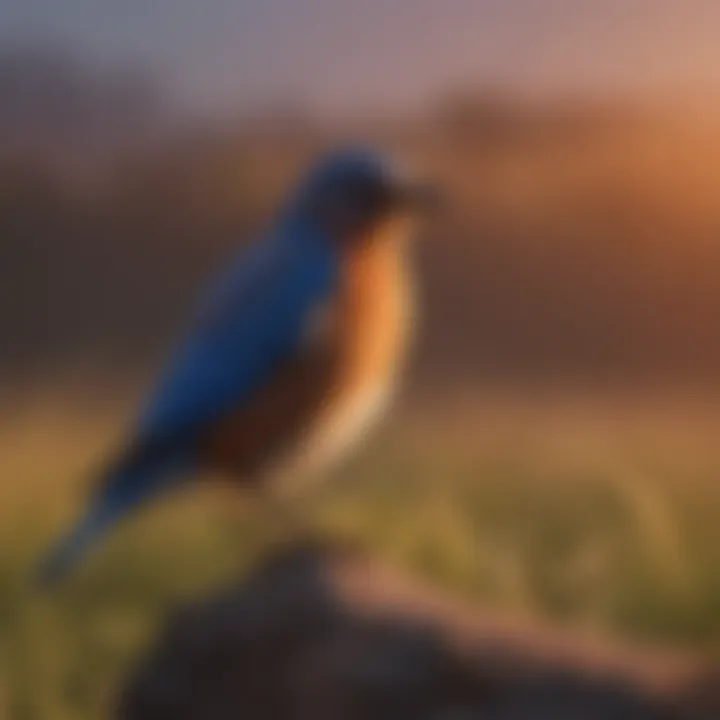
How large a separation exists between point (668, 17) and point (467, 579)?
0.54 meters

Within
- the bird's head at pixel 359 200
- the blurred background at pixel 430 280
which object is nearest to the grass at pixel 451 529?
the blurred background at pixel 430 280

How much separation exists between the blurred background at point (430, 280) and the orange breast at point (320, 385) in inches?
2.0

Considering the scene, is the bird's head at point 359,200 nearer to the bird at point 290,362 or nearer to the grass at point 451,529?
the bird at point 290,362

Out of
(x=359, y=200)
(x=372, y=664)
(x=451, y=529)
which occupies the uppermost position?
(x=359, y=200)

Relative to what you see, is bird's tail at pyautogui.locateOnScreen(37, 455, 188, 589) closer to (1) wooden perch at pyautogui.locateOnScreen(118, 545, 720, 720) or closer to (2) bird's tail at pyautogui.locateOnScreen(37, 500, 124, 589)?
(2) bird's tail at pyautogui.locateOnScreen(37, 500, 124, 589)

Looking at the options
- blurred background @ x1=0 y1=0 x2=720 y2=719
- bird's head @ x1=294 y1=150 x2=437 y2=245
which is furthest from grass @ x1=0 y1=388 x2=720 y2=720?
bird's head @ x1=294 y1=150 x2=437 y2=245

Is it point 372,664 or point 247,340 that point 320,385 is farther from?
point 372,664

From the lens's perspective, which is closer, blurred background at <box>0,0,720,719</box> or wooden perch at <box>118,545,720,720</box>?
wooden perch at <box>118,545,720,720</box>

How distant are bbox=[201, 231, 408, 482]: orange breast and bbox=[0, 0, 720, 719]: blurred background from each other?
2.0 inches

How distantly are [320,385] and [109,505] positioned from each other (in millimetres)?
203

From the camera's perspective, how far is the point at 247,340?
3.79ft

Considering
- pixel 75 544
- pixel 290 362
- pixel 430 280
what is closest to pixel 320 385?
pixel 290 362

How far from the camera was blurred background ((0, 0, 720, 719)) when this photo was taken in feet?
3.93

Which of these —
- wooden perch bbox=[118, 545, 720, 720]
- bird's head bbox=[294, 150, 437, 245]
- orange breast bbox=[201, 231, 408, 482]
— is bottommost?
wooden perch bbox=[118, 545, 720, 720]
